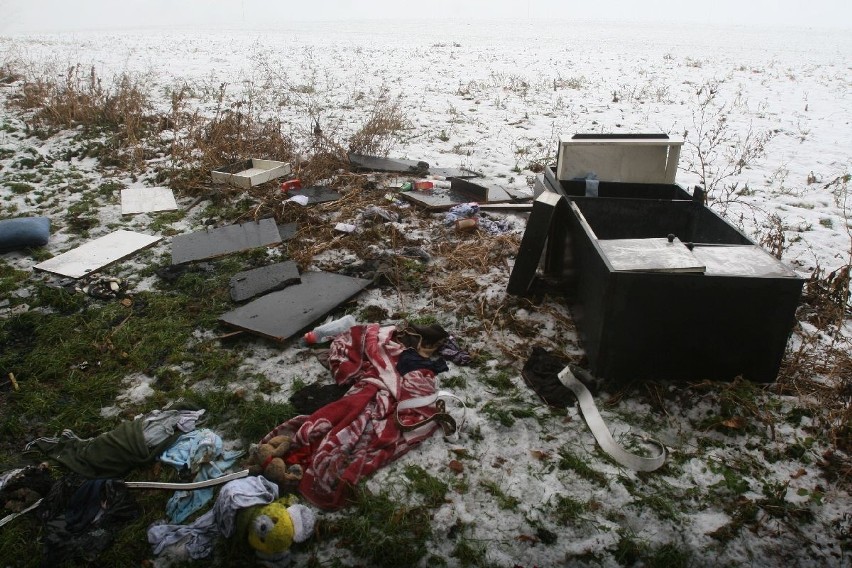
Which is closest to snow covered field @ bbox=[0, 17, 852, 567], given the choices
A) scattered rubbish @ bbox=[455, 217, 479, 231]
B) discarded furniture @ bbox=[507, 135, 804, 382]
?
discarded furniture @ bbox=[507, 135, 804, 382]

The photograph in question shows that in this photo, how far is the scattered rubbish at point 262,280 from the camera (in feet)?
14.5

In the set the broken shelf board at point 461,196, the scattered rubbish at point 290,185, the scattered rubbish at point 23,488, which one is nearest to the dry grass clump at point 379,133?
the scattered rubbish at point 290,185

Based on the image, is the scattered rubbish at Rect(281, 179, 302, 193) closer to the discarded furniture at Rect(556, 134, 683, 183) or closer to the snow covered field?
the snow covered field

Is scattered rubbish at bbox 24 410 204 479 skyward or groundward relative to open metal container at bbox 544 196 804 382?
groundward

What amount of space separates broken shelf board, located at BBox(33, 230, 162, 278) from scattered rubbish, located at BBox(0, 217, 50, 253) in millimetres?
444

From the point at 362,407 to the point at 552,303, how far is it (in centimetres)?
198

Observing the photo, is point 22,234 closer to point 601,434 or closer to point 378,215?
point 378,215

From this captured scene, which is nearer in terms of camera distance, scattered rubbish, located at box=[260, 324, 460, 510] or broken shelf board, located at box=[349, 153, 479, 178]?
scattered rubbish, located at box=[260, 324, 460, 510]

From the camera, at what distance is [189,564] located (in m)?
2.26

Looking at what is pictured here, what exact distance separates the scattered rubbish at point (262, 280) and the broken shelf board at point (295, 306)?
0.31 ft

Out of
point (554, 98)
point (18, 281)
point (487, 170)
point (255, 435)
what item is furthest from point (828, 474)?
point (554, 98)

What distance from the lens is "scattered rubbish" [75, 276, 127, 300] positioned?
4395 millimetres

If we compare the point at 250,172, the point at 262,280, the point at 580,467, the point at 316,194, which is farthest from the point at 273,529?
the point at 250,172

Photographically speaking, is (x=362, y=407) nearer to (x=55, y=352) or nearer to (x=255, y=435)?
(x=255, y=435)
